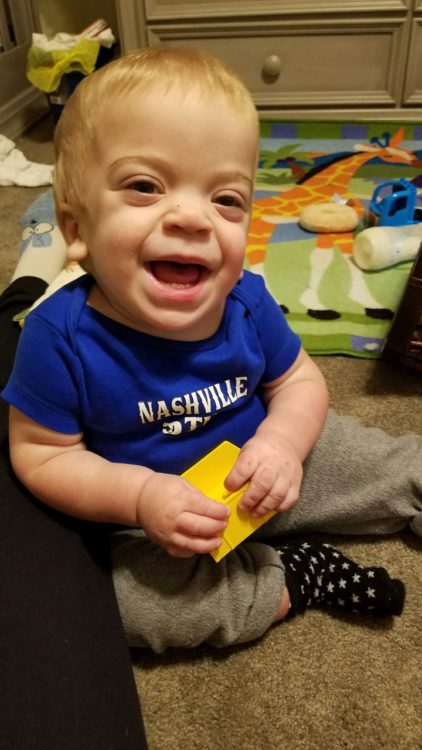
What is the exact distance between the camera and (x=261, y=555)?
2.31 ft

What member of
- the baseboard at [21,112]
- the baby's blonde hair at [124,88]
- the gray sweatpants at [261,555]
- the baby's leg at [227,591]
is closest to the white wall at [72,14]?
the baseboard at [21,112]

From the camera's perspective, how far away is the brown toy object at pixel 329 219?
146cm

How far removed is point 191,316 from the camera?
1.94ft

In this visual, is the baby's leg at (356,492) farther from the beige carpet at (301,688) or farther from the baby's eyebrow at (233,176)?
the baby's eyebrow at (233,176)

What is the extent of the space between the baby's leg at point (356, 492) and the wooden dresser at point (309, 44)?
156cm

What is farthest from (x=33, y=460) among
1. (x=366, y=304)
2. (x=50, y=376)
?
(x=366, y=304)

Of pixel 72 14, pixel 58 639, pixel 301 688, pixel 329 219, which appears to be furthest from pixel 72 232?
pixel 72 14

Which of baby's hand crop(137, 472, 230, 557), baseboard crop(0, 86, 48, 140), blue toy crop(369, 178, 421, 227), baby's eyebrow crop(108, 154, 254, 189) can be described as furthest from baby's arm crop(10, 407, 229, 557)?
baseboard crop(0, 86, 48, 140)

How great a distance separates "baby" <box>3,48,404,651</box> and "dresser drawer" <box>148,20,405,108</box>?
1510 millimetres

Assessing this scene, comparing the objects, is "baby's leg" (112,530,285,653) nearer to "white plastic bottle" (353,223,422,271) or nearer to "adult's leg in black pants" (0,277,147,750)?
"adult's leg in black pants" (0,277,147,750)

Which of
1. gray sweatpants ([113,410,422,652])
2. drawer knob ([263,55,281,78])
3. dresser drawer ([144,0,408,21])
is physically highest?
dresser drawer ([144,0,408,21])

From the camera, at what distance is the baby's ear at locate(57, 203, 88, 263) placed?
61cm

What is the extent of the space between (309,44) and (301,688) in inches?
73.4

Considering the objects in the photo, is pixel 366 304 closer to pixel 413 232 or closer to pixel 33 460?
pixel 413 232
